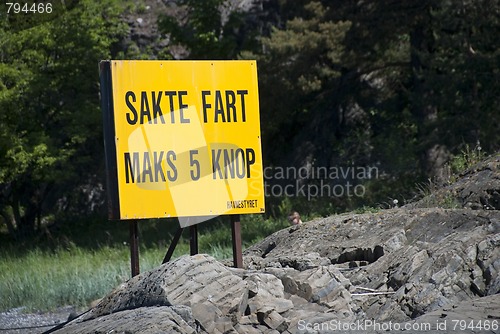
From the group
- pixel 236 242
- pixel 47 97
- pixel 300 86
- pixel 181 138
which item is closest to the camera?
pixel 181 138

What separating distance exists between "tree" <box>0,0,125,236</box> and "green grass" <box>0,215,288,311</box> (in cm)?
204

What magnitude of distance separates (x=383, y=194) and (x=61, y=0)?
13010mm

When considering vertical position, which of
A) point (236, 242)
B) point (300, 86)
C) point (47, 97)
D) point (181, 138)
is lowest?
point (236, 242)

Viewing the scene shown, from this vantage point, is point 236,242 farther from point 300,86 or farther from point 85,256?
point 300,86

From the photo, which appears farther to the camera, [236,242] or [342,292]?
[236,242]

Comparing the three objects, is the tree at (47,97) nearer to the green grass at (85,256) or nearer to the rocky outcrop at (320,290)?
the green grass at (85,256)

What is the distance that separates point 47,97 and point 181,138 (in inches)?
907

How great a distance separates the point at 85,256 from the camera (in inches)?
949

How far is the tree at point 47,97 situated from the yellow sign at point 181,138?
2078 centimetres

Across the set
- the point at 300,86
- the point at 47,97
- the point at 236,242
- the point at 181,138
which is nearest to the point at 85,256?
the point at 300,86

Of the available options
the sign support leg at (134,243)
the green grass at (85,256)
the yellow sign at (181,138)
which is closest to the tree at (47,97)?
the green grass at (85,256)

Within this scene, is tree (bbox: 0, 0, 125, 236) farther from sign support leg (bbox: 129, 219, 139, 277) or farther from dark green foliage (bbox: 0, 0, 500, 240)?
sign support leg (bbox: 129, 219, 139, 277)

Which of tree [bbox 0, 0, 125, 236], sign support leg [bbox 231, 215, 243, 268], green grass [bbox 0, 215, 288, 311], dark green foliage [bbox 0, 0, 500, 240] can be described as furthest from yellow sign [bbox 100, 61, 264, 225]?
tree [bbox 0, 0, 125, 236]

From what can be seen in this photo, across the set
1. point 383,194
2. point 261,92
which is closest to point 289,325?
point 383,194
